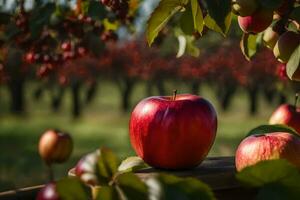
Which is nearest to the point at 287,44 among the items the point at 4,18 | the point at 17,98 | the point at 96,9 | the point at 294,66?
the point at 294,66

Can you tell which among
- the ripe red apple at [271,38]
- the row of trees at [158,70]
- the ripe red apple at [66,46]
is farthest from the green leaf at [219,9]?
the row of trees at [158,70]

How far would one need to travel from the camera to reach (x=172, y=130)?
2.29 m

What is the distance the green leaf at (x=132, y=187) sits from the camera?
51.9 inches

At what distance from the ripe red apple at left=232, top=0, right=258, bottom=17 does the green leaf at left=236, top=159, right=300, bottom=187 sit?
0.64 m

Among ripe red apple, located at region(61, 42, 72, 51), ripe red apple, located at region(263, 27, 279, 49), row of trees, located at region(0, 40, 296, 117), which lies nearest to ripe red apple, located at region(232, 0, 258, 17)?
ripe red apple, located at region(263, 27, 279, 49)

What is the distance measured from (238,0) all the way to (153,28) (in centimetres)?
42

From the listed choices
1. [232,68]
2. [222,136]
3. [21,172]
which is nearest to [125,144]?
[222,136]

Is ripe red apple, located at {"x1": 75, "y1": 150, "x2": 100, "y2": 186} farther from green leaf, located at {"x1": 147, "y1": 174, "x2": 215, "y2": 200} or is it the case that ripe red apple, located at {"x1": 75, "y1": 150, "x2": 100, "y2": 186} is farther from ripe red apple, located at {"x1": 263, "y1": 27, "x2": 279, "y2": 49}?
ripe red apple, located at {"x1": 263, "y1": 27, "x2": 279, "y2": 49}

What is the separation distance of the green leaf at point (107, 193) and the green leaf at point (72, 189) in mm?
33

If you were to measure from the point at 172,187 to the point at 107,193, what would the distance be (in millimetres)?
128

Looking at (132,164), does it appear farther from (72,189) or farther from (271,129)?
(72,189)

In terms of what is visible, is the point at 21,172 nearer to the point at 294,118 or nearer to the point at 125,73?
the point at 294,118

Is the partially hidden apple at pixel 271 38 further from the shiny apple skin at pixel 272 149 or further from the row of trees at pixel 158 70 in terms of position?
the row of trees at pixel 158 70

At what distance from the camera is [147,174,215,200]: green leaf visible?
1.29m
